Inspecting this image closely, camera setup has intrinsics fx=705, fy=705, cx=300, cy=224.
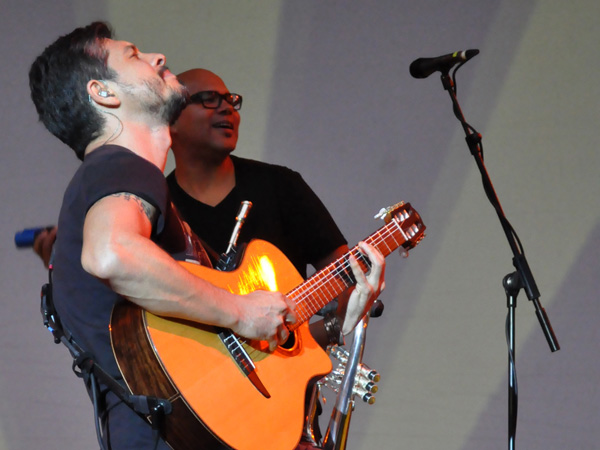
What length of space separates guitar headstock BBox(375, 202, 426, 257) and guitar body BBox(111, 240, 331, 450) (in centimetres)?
65

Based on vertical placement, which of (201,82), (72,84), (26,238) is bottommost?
(26,238)

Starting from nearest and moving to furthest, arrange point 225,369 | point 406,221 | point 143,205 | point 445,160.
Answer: point 143,205, point 225,369, point 406,221, point 445,160

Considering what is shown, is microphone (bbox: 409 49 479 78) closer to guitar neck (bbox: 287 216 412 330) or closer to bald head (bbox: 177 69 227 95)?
guitar neck (bbox: 287 216 412 330)

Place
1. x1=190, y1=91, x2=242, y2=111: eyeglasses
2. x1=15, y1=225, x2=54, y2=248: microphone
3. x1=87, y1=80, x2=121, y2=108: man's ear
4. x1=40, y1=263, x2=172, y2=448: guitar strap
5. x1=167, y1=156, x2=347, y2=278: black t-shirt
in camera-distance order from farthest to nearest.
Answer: x1=190, y1=91, x2=242, y2=111: eyeglasses
x1=167, y1=156, x2=347, y2=278: black t-shirt
x1=15, y1=225, x2=54, y2=248: microphone
x1=87, y1=80, x2=121, y2=108: man's ear
x1=40, y1=263, x2=172, y2=448: guitar strap

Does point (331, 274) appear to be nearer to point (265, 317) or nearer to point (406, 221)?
point (406, 221)

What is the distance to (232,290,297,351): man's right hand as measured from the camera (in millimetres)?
1796

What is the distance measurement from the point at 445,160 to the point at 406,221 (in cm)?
127

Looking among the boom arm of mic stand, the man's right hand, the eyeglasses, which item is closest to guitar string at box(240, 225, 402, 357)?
the man's right hand

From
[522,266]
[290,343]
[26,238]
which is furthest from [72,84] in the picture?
[522,266]

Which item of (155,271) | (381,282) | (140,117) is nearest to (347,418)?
(381,282)

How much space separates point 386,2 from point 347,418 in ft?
7.49

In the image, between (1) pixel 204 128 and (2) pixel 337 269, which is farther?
(1) pixel 204 128

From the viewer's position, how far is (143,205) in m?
1.66

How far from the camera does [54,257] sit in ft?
6.08
